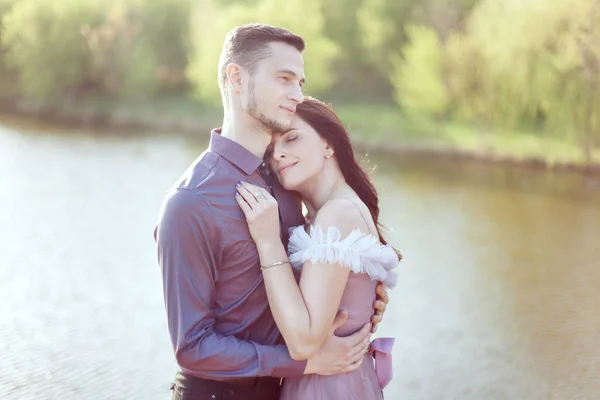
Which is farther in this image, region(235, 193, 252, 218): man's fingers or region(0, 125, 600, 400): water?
region(0, 125, 600, 400): water

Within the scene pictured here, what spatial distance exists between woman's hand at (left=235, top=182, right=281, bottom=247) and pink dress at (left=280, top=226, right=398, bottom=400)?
12cm

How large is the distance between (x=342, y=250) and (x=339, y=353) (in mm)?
303

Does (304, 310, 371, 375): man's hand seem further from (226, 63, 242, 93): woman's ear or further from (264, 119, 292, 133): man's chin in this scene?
(226, 63, 242, 93): woman's ear

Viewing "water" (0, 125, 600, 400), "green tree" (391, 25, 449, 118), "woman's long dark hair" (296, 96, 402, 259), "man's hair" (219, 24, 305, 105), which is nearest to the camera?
"man's hair" (219, 24, 305, 105)

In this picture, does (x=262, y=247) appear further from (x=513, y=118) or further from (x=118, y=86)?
(x=118, y=86)

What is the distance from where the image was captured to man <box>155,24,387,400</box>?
1975 millimetres

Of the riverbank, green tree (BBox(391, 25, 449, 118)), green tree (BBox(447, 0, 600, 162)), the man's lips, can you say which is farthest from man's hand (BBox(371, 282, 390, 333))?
A: green tree (BBox(391, 25, 449, 118))

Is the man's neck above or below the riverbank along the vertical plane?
above

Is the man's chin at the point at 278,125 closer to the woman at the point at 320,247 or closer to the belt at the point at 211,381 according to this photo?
the woman at the point at 320,247

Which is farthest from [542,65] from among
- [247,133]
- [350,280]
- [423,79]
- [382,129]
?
[247,133]

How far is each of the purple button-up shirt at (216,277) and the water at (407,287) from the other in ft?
11.0

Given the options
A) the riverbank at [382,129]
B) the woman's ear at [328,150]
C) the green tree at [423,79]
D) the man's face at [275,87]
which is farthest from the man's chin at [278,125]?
the green tree at [423,79]

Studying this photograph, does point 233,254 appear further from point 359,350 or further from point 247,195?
point 359,350

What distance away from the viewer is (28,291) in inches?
297
